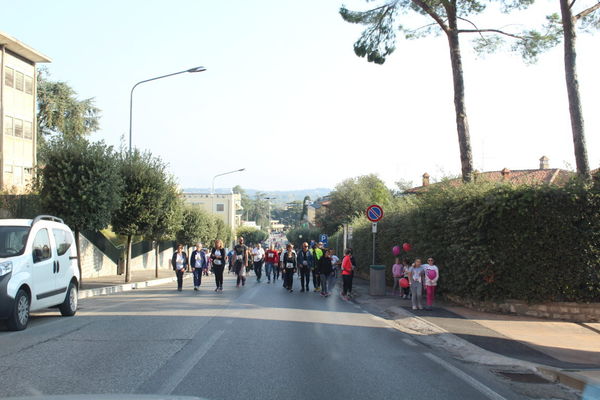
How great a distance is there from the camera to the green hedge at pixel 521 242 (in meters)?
13.5

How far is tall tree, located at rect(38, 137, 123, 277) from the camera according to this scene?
20.0 meters

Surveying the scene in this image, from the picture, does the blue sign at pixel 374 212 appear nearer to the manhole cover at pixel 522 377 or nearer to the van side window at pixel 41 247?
the van side window at pixel 41 247

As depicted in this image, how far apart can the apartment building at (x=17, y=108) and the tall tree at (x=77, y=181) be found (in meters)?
17.0

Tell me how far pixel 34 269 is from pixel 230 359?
16.9 feet

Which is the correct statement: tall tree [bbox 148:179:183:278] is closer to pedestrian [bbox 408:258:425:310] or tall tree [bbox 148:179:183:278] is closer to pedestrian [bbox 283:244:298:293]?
pedestrian [bbox 283:244:298:293]

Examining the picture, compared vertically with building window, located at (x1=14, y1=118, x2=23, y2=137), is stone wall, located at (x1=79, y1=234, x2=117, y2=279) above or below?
below

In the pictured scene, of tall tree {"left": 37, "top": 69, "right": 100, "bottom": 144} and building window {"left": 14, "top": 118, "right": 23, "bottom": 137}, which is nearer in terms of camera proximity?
building window {"left": 14, "top": 118, "right": 23, "bottom": 137}

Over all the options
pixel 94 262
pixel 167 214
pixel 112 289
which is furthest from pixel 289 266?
pixel 94 262

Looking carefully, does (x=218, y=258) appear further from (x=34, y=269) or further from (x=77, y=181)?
(x=34, y=269)

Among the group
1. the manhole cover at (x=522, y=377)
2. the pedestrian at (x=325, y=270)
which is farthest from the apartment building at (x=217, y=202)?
the manhole cover at (x=522, y=377)

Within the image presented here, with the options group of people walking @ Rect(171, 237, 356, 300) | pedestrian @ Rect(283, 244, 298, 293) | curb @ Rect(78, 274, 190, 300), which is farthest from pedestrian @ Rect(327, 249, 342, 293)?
curb @ Rect(78, 274, 190, 300)

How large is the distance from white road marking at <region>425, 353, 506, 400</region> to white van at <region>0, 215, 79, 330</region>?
7.30 metres

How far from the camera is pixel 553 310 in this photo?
1381cm

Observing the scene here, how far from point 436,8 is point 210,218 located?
132ft
